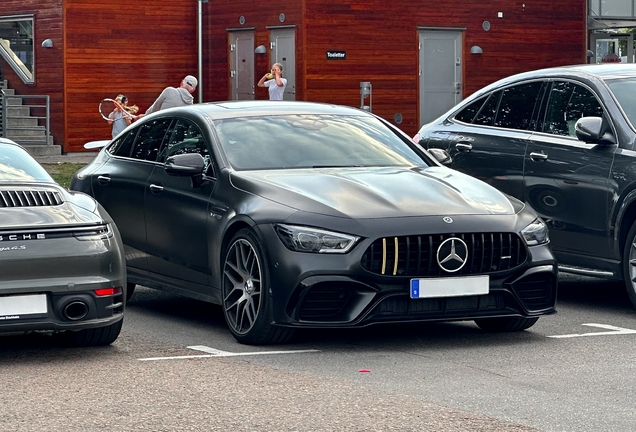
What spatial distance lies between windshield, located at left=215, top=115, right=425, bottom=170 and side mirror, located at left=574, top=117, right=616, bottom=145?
1.23m

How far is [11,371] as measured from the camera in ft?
24.1

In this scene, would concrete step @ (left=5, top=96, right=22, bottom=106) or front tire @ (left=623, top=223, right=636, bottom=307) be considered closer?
front tire @ (left=623, top=223, right=636, bottom=307)

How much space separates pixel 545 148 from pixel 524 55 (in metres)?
24.7

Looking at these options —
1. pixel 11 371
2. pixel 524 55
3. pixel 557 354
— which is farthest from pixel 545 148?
pixel 524 55

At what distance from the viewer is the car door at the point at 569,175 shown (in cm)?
976

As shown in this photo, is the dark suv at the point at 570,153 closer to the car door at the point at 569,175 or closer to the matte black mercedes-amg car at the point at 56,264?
the car door at the point at 569,175

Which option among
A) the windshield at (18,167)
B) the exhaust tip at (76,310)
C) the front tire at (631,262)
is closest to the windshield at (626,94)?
the front tire at (631,262)

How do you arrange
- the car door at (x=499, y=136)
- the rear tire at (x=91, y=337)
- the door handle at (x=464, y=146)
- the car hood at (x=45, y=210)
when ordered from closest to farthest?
the car hood at (x=45, y=210) → the rear tire at (x=91, y=337) → the car door at (x=499, y=136) → the door handle at (x=464, y=146)

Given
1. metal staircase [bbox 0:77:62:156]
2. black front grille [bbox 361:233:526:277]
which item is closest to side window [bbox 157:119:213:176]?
black front grille [bbox 361:233:526:277]

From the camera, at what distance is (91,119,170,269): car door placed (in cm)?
973

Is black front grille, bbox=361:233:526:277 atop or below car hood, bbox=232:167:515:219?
below

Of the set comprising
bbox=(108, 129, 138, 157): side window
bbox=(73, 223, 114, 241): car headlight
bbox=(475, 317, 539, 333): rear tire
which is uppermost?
bbox=(108, 129, 138, 157): side window

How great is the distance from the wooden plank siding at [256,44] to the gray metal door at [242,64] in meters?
0.19

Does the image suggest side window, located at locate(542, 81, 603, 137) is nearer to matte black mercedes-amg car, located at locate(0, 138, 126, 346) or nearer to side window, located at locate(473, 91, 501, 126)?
side window, located at locate(473, 91, 501, 126)
